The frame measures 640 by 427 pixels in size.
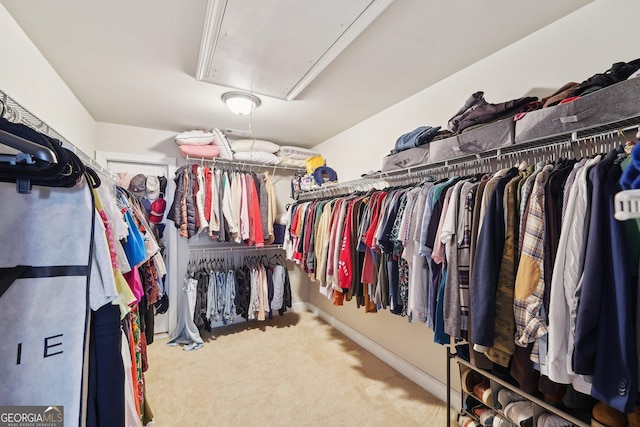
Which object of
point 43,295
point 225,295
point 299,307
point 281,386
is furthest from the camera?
point 299,307

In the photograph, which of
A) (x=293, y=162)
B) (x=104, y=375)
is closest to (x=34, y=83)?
(x=104, y=375)

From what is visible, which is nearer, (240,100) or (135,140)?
(240,100)

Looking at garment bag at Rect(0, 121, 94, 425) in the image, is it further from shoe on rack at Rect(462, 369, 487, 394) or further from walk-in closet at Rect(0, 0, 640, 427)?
shoe on rack at Rect(462, 369, 487, 394)

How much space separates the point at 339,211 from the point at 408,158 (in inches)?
25.6

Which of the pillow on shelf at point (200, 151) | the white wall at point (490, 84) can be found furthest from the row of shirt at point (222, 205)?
the white wall at point (490, 84)

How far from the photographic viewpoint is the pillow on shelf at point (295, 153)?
3.42m

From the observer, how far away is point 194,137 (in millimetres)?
2920

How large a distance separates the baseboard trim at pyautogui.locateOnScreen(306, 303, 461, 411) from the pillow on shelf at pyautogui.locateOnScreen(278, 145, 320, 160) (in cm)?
200

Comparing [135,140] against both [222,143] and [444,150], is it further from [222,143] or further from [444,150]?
[444,150]

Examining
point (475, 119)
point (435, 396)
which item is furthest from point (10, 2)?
point (435, 396)

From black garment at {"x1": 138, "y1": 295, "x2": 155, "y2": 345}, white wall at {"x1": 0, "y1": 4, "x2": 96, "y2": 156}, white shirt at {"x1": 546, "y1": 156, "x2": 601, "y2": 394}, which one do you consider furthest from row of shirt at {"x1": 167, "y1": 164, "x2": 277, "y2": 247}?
white shirt at {"x1": 546, "y1": 156, "x2": 601, "y2": 394}

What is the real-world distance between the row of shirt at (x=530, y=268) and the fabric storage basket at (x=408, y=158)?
247 millimetres

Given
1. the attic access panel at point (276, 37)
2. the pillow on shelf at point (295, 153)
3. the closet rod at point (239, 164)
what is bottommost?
the closet rod at point (239, 164)

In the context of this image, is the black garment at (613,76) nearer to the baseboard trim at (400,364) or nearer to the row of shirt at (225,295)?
the baseboard trim at (400,364)
